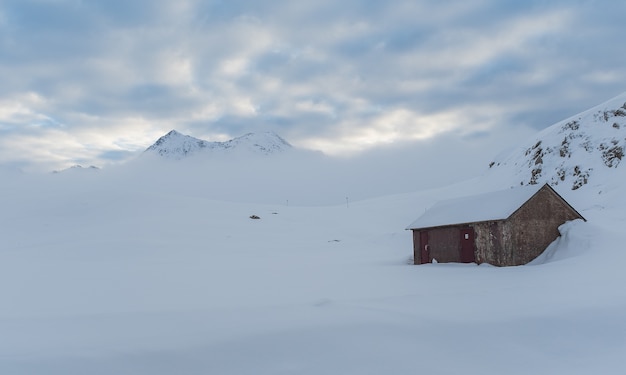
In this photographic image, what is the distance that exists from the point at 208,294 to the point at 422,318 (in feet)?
32.9

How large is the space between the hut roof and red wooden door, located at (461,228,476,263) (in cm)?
69

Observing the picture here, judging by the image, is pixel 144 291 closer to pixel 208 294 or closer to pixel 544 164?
pixel 208 294

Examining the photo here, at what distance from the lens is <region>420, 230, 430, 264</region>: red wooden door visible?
35406 millimetres

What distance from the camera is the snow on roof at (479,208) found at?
29750 millimetres

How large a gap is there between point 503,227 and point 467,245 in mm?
3243

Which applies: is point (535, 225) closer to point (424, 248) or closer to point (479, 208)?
point (479, 208)

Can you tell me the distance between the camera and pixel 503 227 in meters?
28.8

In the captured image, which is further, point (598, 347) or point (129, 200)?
point (129, 200)

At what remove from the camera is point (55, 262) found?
118ft

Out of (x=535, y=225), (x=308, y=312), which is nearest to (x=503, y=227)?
(x=535, y=225)

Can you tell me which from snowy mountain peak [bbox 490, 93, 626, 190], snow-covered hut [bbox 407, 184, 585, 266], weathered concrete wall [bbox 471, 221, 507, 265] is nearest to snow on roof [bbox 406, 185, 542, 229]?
snow-covered hut [bbox 407, 184, 585, 266]

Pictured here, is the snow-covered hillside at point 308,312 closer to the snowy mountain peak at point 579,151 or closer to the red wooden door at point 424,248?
the red wooden door at point 424,248

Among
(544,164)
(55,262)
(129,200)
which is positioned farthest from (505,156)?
(55,262)

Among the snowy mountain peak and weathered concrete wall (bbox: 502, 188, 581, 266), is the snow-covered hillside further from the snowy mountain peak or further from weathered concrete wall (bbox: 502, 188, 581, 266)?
the snowy mountain peak
